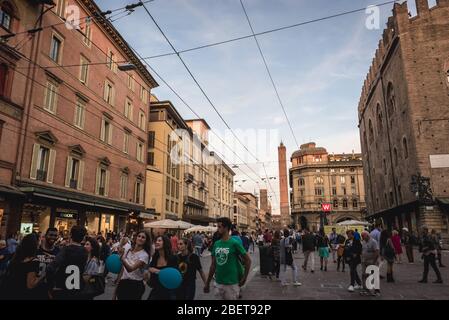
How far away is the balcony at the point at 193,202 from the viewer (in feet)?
150

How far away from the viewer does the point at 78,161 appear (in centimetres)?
2238

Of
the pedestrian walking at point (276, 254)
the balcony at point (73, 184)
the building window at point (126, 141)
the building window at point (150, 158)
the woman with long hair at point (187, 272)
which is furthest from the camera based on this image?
the building window at point (150, 158)

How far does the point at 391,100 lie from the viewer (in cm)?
3478

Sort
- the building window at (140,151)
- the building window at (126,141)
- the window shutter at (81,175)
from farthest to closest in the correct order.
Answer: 1. the building window at (140,151)
2. the building window at (126,141)
3. the window shutter at (81,175)

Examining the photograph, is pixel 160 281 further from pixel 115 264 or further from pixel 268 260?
pixel 268 260

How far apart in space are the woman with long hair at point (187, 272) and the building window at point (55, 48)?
725 inches

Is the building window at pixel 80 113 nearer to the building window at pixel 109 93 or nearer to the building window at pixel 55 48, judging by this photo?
the building window at pixel 55 48

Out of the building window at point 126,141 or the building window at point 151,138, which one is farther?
the building window at point 151,138

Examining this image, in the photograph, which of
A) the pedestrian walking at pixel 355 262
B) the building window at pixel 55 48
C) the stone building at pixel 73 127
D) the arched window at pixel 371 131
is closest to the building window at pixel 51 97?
the stone building at pixel 73 127

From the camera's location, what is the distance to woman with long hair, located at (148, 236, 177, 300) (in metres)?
5.04

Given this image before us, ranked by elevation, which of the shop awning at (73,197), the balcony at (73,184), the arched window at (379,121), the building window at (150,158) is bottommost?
the shop awning at (73,197)

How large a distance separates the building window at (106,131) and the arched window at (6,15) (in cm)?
959

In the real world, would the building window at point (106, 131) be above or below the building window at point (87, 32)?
below
